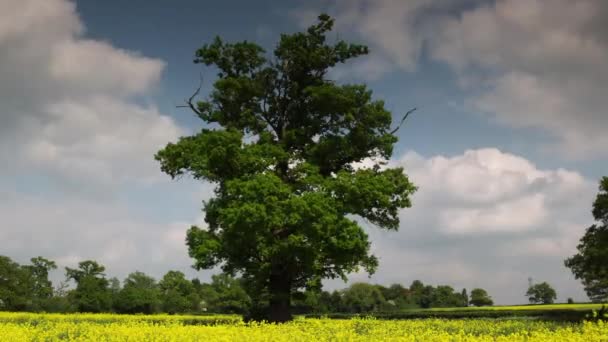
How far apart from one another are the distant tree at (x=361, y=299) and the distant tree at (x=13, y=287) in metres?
52.5

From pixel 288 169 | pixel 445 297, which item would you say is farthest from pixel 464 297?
pixel 288 169

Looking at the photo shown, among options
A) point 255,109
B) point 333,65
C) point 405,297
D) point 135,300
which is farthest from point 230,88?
point 405,297

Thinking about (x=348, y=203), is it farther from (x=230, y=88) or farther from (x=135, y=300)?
(x=135, y=300)

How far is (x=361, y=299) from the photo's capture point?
104438 millimetres

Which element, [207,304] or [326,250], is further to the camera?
[207,304]

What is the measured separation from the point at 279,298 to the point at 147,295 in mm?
53774

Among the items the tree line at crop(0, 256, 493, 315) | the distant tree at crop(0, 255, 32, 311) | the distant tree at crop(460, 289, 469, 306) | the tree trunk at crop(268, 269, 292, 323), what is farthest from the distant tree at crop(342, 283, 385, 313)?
the tree trunk at crop(268, 269, 292, 323)

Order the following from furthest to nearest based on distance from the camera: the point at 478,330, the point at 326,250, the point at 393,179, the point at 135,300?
1. the point at 135,300
2. the point at 393,179
3. the point at 326,250
4. the point at 478,330

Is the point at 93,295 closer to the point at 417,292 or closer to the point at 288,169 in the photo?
the point at 288,169

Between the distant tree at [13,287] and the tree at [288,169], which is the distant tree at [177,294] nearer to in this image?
the distant tree at [13,287]

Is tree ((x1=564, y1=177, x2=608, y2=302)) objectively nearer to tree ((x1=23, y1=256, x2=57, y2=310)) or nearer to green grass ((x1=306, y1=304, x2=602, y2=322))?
green grass ((x1=306, y1=304, x2=602, y2=322))

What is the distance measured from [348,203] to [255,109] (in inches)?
300

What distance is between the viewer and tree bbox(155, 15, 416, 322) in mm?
23906

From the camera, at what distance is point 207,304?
98.2 meters
